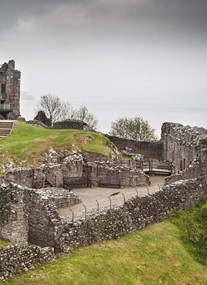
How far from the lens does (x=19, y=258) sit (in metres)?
24.0

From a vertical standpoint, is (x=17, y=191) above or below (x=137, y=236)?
above

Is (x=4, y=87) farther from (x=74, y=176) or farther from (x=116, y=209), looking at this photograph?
(x=116, y=209)

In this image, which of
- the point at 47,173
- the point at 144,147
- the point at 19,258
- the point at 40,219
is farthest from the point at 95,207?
the point at 144,147

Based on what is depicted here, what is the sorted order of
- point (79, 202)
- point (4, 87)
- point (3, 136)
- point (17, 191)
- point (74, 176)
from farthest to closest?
point (4, 87) < point (3, 136) < point (74, 176) < point (79, 202) < point (17, 191)

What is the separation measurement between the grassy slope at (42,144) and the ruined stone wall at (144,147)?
38.5ft

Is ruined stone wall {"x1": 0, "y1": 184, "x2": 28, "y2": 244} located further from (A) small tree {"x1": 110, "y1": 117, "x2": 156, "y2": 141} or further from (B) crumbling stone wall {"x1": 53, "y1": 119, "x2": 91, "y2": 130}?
(A) small tree {"x1": 110, "y1": 117, "x2": 156, "y2": 141}

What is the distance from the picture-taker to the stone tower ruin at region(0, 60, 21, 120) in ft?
272

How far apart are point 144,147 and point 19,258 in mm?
44618

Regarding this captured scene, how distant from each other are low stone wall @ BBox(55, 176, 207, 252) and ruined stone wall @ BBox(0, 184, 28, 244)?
6.56 feet

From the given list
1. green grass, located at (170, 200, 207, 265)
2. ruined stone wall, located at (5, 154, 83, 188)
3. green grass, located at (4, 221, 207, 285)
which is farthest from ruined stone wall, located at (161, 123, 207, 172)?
green grass, located at (4, 221, 207, 285)

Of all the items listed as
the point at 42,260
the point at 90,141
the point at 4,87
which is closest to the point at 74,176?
the point at 90,141

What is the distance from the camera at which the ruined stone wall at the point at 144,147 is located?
66625 millimetres

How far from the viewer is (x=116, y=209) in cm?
3198

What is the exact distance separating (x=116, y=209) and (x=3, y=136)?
29.3 m
